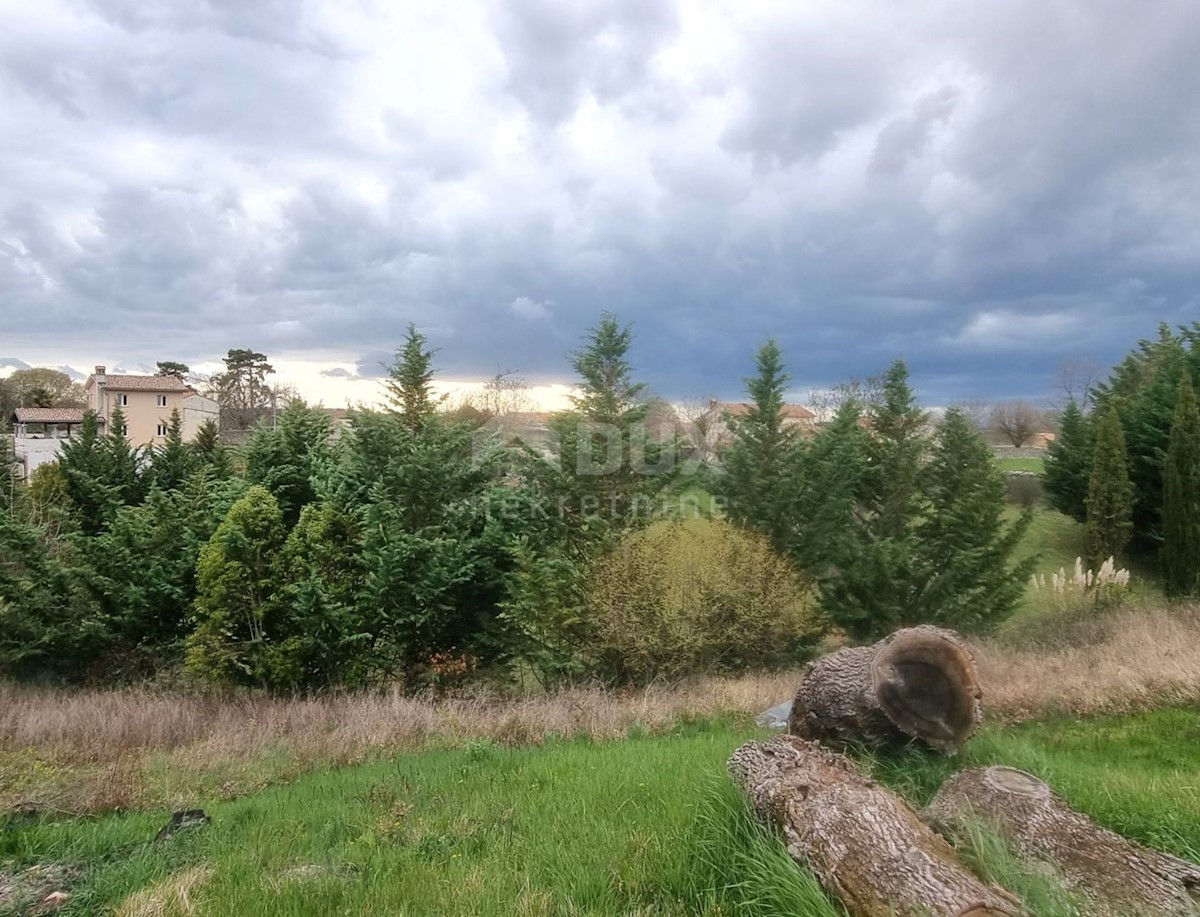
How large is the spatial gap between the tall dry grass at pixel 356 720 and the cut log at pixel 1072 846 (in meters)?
4.85

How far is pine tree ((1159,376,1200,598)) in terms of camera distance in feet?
65.1

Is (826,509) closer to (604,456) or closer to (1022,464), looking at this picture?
(604,456)

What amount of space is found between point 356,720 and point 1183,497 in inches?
850

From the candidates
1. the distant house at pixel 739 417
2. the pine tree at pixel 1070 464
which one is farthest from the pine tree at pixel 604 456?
the pine tree at pixel 1070 464

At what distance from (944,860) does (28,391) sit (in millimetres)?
78812

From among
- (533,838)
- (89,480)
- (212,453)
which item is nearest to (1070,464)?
(533,838)

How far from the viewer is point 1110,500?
75.2 ft

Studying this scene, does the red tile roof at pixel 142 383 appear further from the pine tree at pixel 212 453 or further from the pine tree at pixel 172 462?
the pine tree at pixel 172 462

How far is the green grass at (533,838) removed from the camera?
3764 mm

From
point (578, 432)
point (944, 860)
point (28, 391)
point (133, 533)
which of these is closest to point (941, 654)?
point (944, 860)

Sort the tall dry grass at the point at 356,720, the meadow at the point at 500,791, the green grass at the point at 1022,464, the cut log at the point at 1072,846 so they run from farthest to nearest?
the green grass at the point at 1022,464 < the tall dry grass at the point at 356,720 < the meadow at the point at 500,791 < the cut log at the point at 1072,846

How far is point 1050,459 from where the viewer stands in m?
29.2

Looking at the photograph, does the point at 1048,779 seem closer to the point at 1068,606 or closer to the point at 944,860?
the point at 944,860

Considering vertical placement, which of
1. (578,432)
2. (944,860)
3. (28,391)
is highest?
(28,391)
